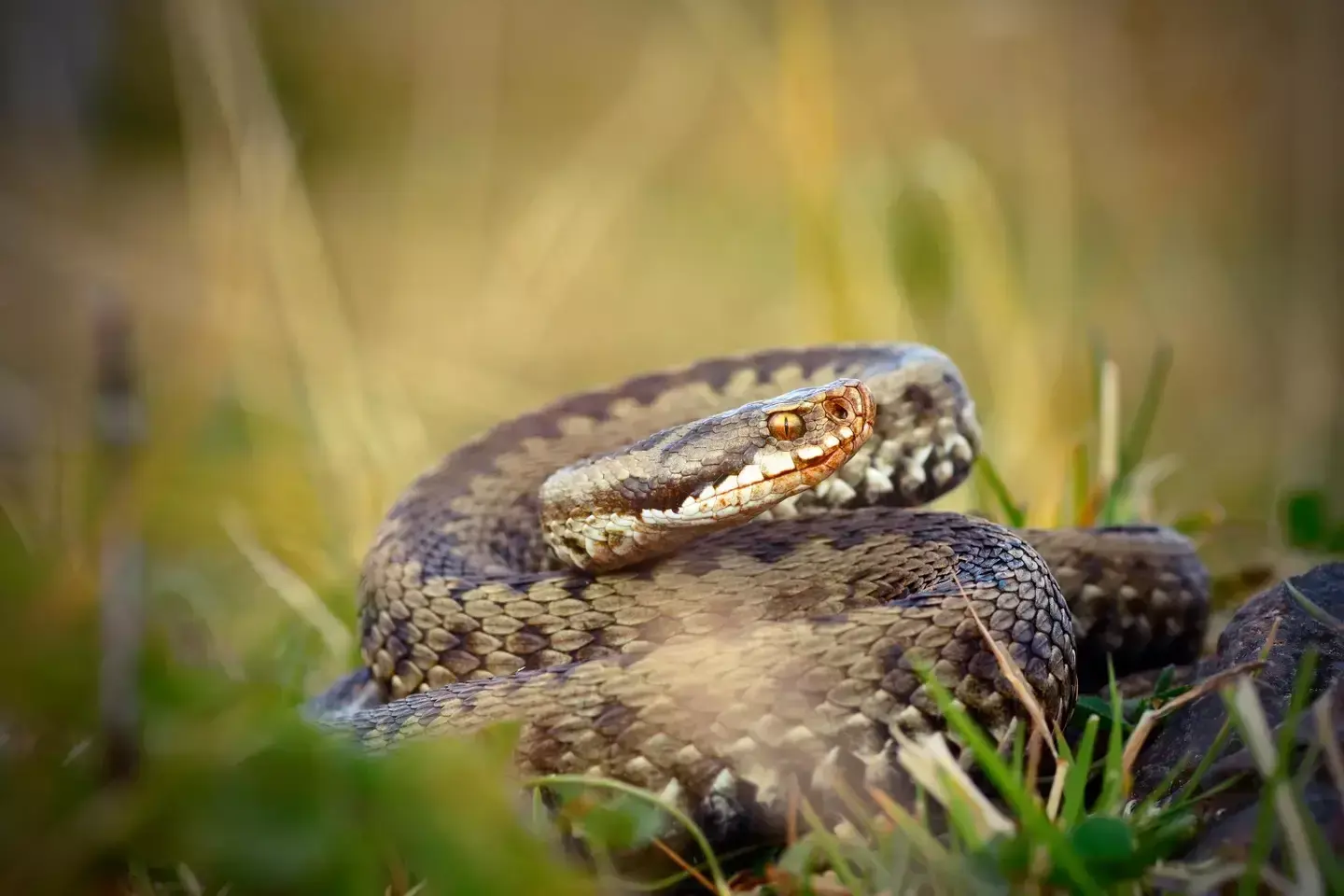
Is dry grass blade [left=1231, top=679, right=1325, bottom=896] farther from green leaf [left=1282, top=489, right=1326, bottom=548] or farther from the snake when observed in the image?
green leaf [left=1282, top=489, right=1326, bottom=548]

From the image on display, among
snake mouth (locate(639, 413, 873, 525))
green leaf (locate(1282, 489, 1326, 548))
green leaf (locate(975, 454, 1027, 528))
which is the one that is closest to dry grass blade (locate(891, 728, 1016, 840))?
snake mouth (locate(639, 413, 873, 525))

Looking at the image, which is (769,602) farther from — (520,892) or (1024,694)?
(520,892)

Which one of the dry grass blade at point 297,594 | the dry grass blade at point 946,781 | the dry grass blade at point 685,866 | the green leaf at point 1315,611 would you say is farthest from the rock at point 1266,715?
the dry grass blade at point 297,594

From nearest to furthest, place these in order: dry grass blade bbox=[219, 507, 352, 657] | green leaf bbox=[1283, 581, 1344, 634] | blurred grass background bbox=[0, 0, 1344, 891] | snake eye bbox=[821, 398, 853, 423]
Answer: green leaf bbox=[1283, 581, 1344, 634] < snake eye bbox=[821, 398, 853, 423] < dry grass blade bbox=[219, 507, 352, 657] < blurred grass background bbox=[0, 0, 1344, 891]

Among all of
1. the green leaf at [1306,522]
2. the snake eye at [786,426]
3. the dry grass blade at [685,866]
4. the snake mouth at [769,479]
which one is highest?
the snake eye at [786,426]

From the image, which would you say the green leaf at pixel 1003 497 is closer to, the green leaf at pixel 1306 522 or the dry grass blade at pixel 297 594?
the green leaf at pixel 1306 522

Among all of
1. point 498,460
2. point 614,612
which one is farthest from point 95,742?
point 498,460

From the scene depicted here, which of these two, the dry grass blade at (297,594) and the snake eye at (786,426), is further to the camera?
the dry grass blade at (297,594)

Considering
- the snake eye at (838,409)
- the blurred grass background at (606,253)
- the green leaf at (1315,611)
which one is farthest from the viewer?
the blurred grass background at (606,253)
